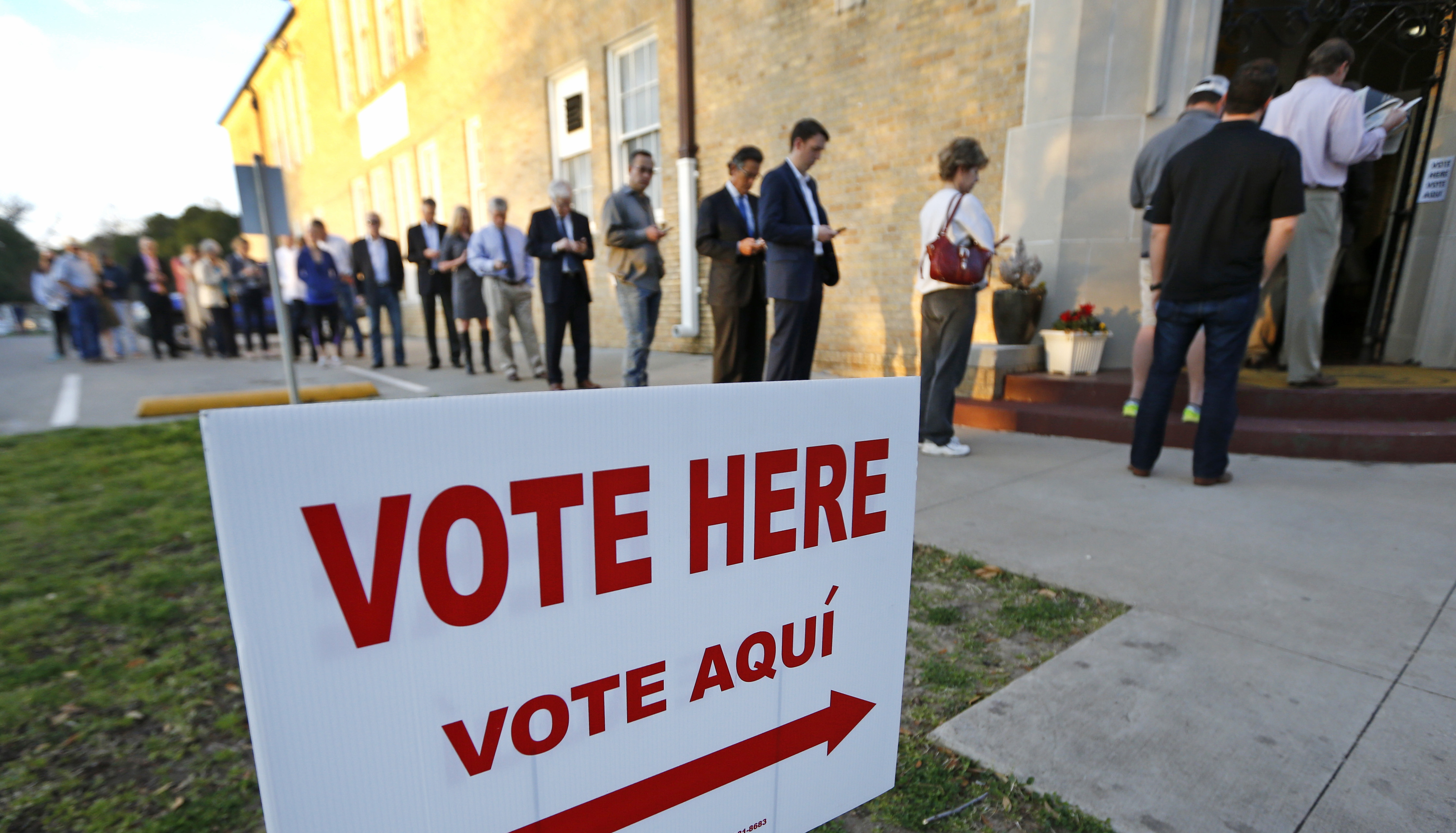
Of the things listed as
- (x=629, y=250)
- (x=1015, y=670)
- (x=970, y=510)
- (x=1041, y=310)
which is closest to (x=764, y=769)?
(x=1015, y=670)

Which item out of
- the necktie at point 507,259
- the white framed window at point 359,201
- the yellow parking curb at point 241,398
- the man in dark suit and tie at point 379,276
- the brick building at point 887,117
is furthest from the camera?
the white framed window at point 359,201

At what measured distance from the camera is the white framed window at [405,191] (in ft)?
52.4

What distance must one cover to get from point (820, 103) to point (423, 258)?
4922mm

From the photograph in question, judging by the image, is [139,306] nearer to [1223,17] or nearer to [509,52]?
[509,52]

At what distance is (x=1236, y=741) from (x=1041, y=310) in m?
4.64

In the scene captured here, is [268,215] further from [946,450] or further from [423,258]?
[946,450]

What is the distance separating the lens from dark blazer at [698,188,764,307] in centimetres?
443

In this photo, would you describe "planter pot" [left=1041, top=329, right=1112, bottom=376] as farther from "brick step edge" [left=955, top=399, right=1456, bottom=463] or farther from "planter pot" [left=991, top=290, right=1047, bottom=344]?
"brick step edge" [left=955, top=399, right=1456, bottom=463]

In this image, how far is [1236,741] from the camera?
63.8 inches

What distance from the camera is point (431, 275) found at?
27.4 feet

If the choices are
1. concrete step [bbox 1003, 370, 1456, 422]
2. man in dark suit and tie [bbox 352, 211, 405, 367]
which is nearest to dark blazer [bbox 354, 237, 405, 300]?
man in dark suit and tie [bbox 352, 211, 405, 367]

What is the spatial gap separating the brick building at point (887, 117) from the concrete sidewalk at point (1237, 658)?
283cm

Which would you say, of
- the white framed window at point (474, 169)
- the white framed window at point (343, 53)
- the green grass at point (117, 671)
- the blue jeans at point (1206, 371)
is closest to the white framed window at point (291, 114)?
the white framed window at point (343, 53)

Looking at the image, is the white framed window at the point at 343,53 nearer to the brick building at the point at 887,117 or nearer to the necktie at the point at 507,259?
the brick building at the point at 887,117
